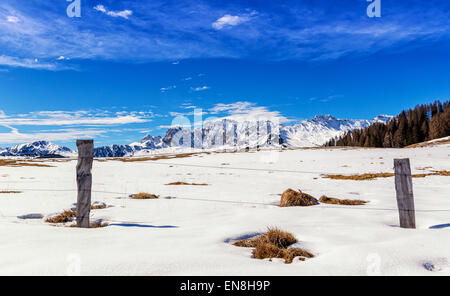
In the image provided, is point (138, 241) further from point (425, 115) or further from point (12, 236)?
point (425, 115)

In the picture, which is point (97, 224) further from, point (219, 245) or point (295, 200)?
point (295, 200)

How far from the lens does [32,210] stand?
8.73 metres

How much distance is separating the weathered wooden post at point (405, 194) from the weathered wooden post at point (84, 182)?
7496 millimetres

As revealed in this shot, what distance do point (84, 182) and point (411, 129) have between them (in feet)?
382

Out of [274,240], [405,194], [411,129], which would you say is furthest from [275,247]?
[411,129]

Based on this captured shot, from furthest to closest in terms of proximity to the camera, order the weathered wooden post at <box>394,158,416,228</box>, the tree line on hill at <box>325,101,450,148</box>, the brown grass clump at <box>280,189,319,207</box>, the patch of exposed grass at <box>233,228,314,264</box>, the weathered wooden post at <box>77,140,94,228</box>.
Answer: the tree line on hill at <box>325,101,450,148</box>
the brown grass clump at <box>280,189,319,207</box>
the weathered wooden post at <box>77,140,94,228</box>
the weathered wooden post at <box>394,158,416,228</box>
the patch of exposed grass at <box>233,228,314,264</box>

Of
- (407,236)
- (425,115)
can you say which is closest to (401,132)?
(425,115)

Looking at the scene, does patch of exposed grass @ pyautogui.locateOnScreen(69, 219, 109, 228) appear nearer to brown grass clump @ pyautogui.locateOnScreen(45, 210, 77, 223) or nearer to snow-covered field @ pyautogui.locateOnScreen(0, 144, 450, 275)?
snow-covered field @ pyautogui.locateOnScreen(0, 144, 450, 275)

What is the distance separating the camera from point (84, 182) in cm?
671

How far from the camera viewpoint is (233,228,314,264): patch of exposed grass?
4.41m

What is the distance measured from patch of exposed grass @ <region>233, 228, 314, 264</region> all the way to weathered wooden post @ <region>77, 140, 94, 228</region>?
3912 mm

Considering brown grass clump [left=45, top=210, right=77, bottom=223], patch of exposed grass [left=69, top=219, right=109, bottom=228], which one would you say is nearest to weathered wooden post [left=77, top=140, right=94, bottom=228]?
patch of exposed grass [left=69, top=219, right=109, bottom=228]
